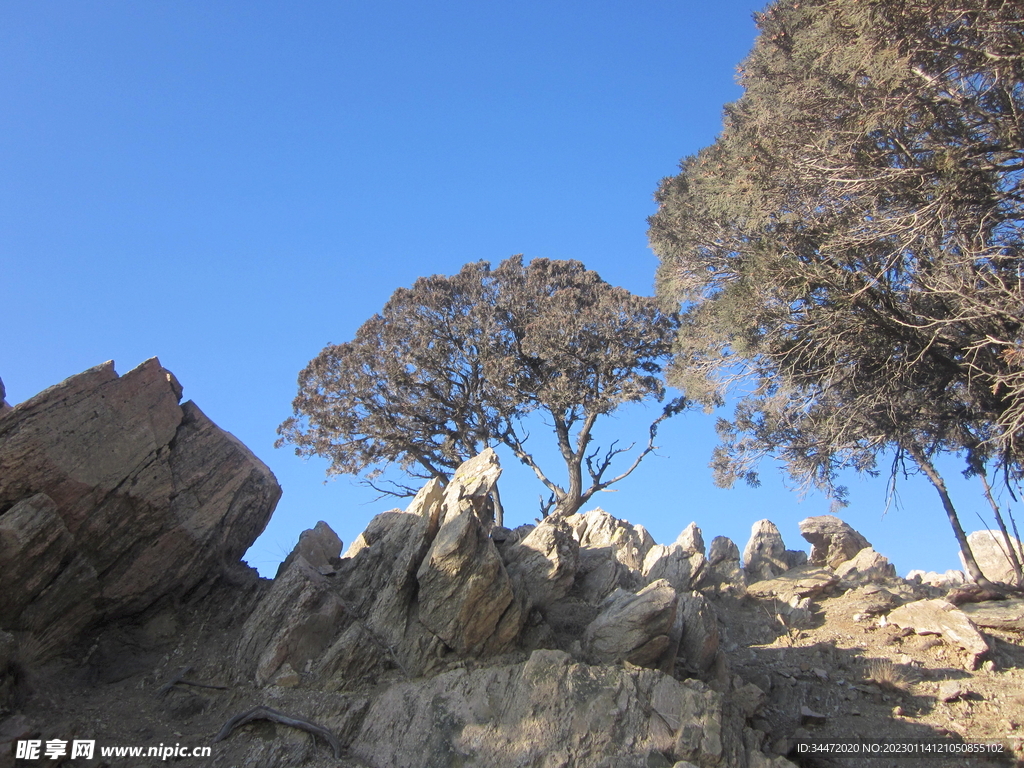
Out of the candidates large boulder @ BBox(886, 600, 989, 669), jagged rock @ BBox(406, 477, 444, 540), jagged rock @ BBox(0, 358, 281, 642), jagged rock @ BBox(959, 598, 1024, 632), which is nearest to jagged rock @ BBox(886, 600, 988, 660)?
large boulder @ BBox(886, 600, 989, 669)

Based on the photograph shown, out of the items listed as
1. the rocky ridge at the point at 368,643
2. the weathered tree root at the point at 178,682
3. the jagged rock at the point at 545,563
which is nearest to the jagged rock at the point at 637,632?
the rocky ridge at the point at 368,643

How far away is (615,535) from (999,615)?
7898mm

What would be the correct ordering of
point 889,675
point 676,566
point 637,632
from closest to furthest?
1. point 637,632
2. point 889,675
3. point 676,566

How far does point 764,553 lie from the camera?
19797 mm

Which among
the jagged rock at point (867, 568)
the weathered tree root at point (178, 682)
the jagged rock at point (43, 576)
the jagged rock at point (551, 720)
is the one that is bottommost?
the jagged rock at point (551, 720)

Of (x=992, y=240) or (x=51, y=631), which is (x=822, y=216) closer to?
(x=992, y=240)

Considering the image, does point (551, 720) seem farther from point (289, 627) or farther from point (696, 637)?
point (289, 627)

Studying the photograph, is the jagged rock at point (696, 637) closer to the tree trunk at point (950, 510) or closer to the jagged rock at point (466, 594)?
the jagged rock at point (466, 594)

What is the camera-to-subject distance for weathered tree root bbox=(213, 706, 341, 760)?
8742mm

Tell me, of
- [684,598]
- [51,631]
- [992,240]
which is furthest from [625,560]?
[51,631]

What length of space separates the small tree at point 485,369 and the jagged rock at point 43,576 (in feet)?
45.0

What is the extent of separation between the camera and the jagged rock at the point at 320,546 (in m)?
14.0

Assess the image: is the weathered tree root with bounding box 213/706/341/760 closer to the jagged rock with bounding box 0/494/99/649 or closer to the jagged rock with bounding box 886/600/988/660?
the jagged rock with bounding box 0/494/99/649

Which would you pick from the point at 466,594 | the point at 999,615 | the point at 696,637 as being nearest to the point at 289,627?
the point at 466,594
